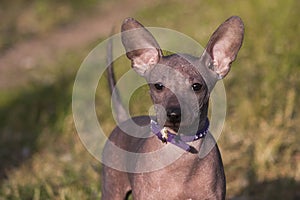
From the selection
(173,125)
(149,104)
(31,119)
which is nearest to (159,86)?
(173,125)

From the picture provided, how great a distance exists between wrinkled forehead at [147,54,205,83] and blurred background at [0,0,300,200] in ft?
1.26

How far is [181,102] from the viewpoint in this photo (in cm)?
374

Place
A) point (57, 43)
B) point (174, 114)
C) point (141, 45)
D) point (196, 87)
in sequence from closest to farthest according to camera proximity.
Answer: point (174, 114) → point (196, 87) → point (141, 45) → point (57, 43)

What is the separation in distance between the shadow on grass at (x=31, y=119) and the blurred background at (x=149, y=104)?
1 centimetres

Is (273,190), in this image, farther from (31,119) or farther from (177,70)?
(31,119)

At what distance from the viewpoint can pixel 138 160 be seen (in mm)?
4078

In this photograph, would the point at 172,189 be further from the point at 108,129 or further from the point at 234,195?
the point at 108,129

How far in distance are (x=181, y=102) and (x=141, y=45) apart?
520mm

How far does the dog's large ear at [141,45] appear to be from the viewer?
407cm

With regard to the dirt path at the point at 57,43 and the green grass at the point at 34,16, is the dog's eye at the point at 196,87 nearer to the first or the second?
the dirt path at the point at 57,43

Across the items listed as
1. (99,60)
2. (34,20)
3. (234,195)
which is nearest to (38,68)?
(99,60)

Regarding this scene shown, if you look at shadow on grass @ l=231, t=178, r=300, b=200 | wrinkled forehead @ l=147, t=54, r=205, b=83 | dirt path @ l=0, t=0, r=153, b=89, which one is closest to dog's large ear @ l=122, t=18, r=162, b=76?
wrinkled forehead @ l=147, t=54, r=205, b=83

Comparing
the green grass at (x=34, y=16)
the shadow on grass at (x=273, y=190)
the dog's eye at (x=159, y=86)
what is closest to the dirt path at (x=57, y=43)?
the green grass at (x=34, y=16)

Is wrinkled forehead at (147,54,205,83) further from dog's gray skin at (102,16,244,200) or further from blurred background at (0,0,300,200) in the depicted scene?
blurred background at (0,0,300,200)
